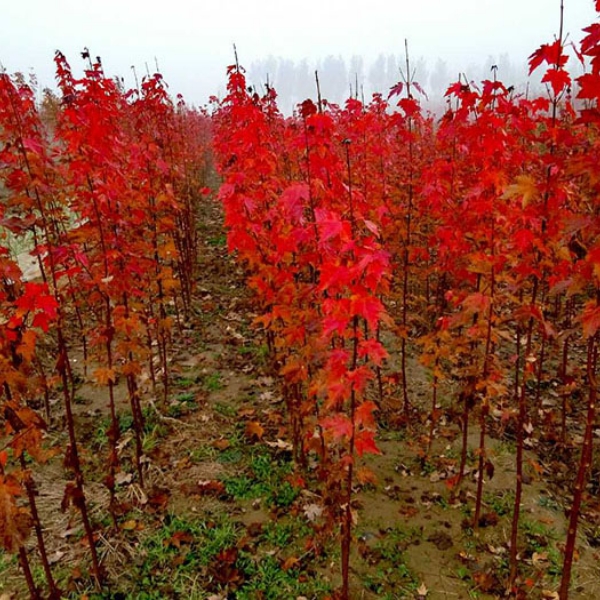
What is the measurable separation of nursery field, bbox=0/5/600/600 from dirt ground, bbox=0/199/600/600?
0.06 feet

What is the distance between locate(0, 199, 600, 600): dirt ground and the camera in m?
3.57

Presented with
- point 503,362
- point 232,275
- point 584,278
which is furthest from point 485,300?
point 232,275

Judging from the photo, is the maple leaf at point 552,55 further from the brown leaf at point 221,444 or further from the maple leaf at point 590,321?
the brown leaf at point 221,444

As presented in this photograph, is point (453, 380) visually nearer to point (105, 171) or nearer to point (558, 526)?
point (558, 526)

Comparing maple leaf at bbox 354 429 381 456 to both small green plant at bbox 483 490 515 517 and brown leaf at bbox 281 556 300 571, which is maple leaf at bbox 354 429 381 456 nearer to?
brown leaf at bbox 281 556 300 571

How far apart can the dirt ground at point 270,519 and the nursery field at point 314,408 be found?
2 centimetres

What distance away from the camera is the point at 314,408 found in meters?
4.19

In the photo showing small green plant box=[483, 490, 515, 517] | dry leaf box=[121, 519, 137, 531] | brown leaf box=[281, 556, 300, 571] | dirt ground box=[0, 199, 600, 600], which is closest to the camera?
dirt ground box=[0, 199, 600, 600]

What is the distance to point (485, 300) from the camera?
336 centimetres

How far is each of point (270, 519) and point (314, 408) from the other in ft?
Answer: 3.41

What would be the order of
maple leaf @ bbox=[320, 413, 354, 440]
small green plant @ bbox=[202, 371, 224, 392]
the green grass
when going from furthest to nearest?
1. small green plant @ bbox=[202, 371, 224, 392]
2. the green grass
3. maple leaf @ bbox=[320, 413, 354, 440]

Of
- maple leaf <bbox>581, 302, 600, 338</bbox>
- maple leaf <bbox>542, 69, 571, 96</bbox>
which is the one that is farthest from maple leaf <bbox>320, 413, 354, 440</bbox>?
maple leaf <bbox>542, 69, 571, 96</bbox>

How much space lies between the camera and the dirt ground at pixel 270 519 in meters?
3.57

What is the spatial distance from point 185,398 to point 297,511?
7.51 ft
